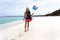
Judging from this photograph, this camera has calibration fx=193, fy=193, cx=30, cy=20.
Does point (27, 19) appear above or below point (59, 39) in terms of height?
above

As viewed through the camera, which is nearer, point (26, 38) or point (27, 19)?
point (26, 38)

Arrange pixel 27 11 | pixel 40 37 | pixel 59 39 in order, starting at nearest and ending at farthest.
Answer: pixel 59 39 < pixel 40 37 < pixel 27 11

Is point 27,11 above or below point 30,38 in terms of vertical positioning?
above

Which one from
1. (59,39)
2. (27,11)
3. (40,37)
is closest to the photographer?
(59,39)

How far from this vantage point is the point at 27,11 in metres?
11.0

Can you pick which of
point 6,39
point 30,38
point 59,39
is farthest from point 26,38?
point 59,39

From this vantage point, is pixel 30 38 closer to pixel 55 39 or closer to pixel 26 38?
pixel 26 38

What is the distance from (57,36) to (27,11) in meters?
2.47

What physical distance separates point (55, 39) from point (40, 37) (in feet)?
2.81

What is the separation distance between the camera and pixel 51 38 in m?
9.17

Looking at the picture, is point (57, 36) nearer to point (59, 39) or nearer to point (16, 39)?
point (59, 39)

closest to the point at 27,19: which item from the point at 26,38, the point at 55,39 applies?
the point at 26,38

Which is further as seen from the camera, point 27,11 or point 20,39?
point 27,11

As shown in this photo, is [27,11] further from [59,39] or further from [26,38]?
[59,39]
